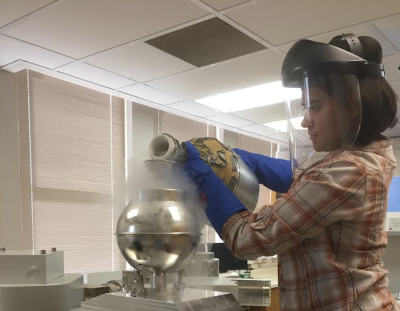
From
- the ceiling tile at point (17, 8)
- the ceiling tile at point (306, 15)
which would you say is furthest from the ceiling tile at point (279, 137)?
the ceiling tile at point (17, 8)

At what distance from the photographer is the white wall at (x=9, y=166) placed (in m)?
2.99

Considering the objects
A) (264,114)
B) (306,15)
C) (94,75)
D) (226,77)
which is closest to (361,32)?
(306,15)

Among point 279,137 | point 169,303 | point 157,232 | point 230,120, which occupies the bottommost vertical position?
point 169,303

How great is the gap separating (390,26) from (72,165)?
241 centimetres

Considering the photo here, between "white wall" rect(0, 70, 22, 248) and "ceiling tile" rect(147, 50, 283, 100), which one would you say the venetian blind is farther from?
"ceiling tile" rect(147, 50, 283, 100)

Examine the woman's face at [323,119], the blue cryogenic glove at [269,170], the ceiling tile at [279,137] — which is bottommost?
the blue cryogenic glove at [269,170]

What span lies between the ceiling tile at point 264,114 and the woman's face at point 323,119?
2993mm

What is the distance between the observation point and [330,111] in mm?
903

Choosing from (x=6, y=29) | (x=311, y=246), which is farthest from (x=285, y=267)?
(x=6, y=29)

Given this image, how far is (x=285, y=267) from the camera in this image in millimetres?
928

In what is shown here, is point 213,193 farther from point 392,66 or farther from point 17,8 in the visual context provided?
point 392,66

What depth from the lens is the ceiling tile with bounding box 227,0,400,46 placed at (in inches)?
81.0

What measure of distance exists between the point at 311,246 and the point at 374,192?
163mm

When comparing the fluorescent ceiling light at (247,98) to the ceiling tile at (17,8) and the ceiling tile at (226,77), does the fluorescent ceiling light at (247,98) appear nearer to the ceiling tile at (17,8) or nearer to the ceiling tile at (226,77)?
the ceiling tile at (226,77)
